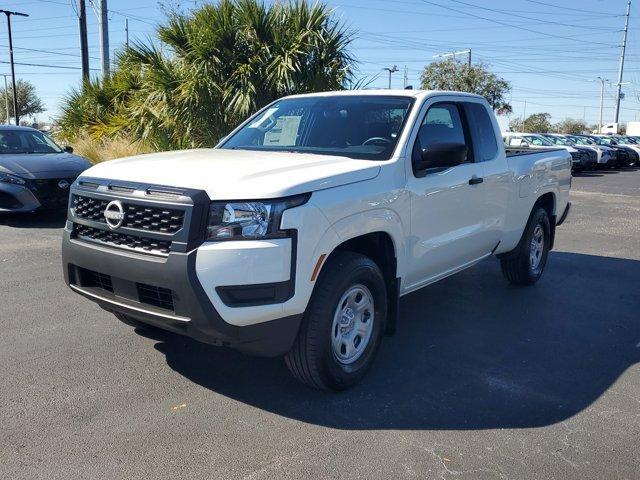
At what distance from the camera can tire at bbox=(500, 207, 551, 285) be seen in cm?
659

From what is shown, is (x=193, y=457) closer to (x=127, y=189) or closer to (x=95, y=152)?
(x=127, y=189)

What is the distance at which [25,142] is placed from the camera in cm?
1116

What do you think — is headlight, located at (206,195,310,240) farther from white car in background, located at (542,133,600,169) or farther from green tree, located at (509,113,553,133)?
green tree, located at (509,113,553,133)

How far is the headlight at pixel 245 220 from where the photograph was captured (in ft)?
11.2

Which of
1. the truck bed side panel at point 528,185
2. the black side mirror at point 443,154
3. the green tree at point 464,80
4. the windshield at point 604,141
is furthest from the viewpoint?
the green tree at point 464,80

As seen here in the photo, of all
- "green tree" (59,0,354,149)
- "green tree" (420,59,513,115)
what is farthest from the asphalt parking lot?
"green tree" (420,59,513,115)

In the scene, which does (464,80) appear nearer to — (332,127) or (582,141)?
(582,141)

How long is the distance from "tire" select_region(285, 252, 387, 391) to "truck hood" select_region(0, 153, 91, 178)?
734 centimetres

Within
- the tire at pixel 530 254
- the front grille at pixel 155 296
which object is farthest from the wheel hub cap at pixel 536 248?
the front grille at pixel 155 296

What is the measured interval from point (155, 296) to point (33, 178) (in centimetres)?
708

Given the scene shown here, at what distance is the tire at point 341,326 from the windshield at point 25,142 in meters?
8.70

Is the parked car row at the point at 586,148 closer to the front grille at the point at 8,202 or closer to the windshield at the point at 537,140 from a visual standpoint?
the windshield at the point at 537,140

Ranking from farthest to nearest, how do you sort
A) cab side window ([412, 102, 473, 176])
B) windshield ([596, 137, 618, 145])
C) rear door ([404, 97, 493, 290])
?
windshield ([596, 137, 618, 145])
cab side window ([412, 102, 473, 176])
rear door ([404, 97, 493, 290])

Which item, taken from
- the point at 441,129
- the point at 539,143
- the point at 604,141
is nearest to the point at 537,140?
the point at 539,143
